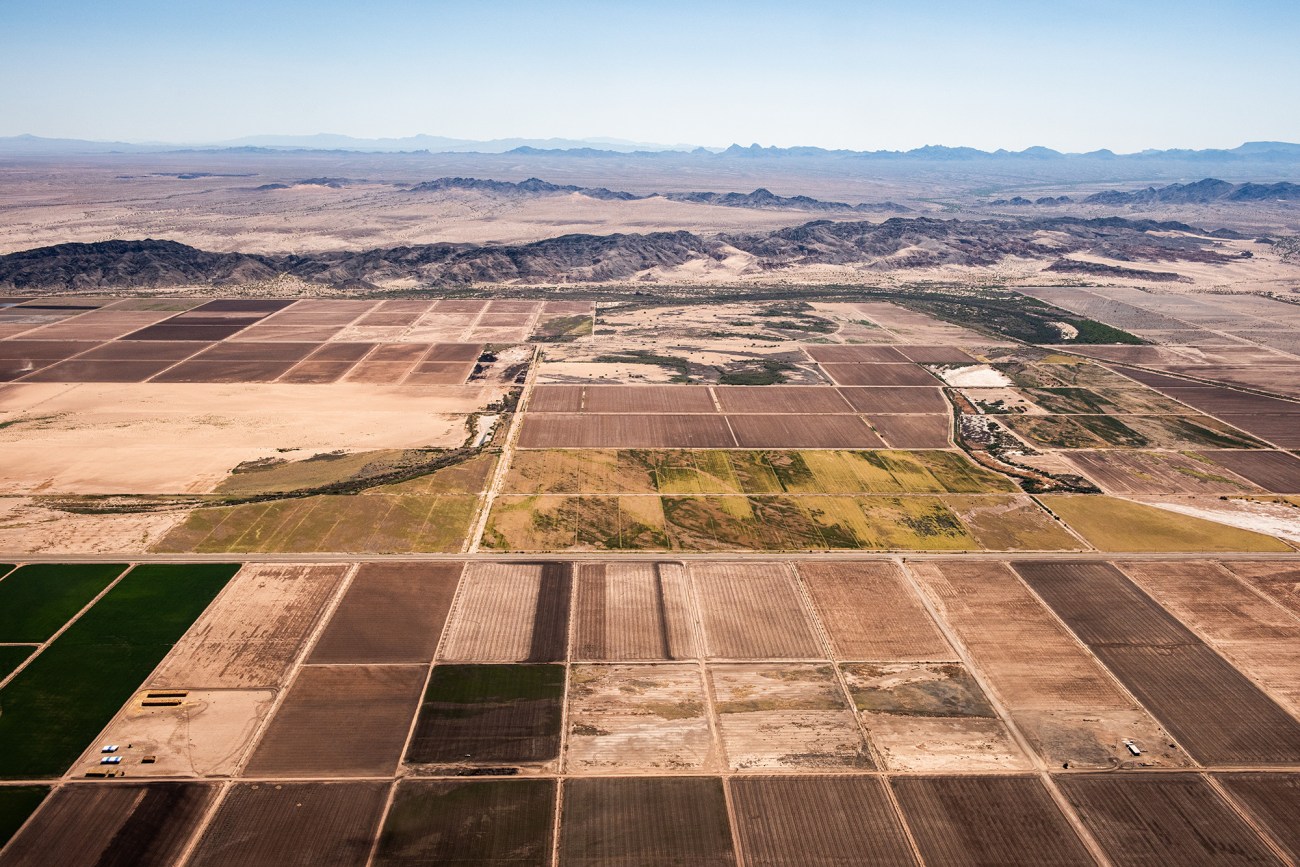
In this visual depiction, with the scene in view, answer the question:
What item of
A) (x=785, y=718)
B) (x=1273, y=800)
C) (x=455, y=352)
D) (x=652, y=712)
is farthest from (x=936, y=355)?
(x=652, y=712)

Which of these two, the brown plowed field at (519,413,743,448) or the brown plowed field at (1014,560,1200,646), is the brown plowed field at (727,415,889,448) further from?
the brown plowed field at (1014,560,1200,646)

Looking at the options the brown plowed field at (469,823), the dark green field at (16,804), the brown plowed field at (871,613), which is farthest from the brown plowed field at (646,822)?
the dark green field at (16,804)

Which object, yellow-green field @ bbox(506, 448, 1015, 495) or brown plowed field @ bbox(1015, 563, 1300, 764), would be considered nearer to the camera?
brown plowed field @ bbox(1015, 563, 1300, 764)

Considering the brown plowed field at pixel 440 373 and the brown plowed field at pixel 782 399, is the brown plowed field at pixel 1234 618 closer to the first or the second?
the brown plowed field at pixel 782 399

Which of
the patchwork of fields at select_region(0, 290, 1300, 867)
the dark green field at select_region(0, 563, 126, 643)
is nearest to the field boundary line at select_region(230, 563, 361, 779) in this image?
the patchwork of fields at select_region(0, 290, 1300, 867)

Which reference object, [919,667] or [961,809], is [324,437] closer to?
[919,667]

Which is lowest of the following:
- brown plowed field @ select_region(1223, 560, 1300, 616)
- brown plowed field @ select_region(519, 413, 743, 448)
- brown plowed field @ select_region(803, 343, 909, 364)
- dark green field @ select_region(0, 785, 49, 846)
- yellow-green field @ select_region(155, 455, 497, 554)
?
dark green field @ select_region(0, 785, 49, 846)

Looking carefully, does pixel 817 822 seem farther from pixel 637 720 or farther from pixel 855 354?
pixel 855 354
